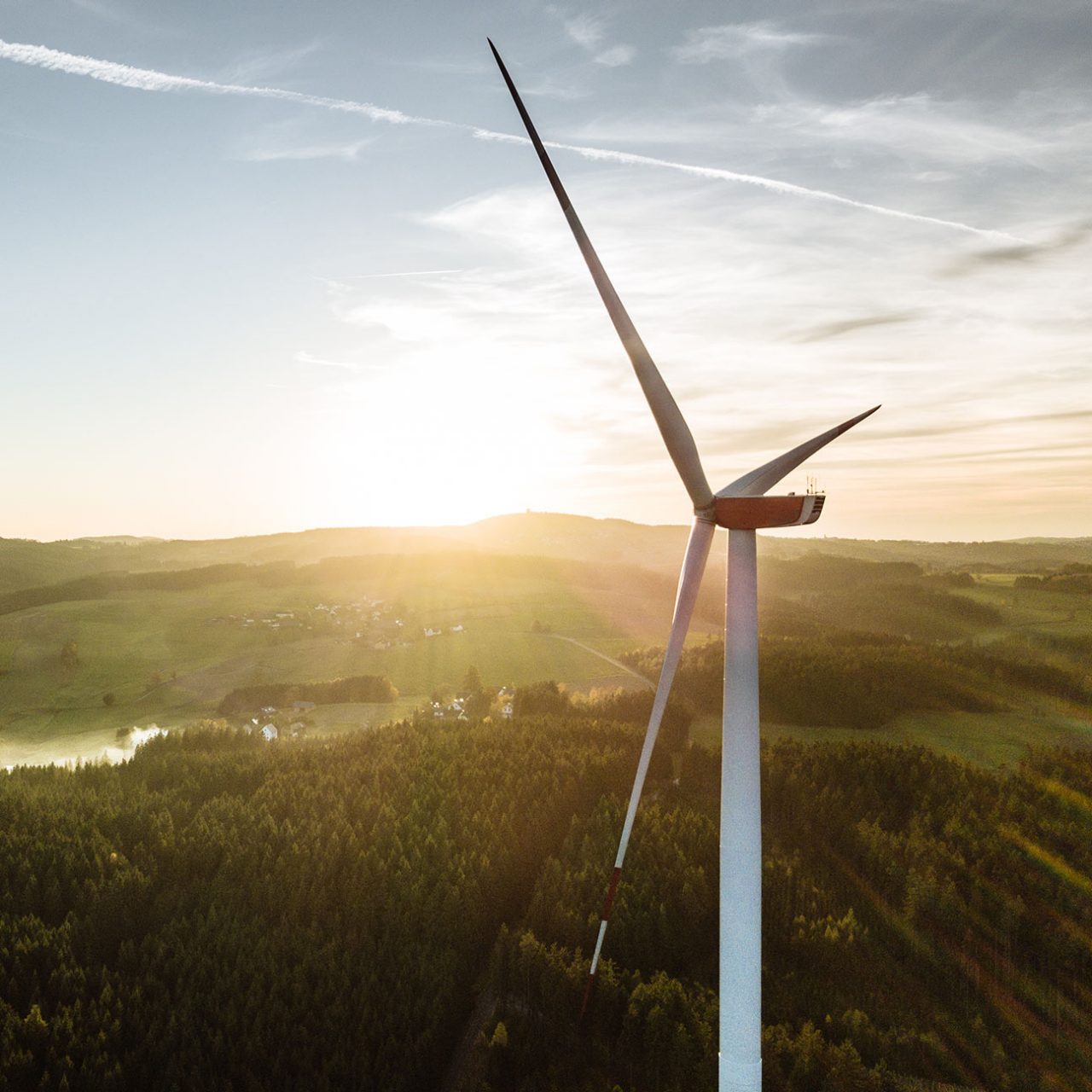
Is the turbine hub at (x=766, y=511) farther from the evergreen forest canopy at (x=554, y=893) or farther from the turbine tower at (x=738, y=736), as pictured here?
the evergreen forest canopy at (x=554, y=893)

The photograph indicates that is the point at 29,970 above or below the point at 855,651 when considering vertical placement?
below

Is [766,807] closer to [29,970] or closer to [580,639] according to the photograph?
[29,970]

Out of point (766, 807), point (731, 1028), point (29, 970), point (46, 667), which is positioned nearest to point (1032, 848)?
point (766, 807)


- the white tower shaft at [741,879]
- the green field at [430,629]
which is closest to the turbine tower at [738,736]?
the white tower shaft at [741,879]

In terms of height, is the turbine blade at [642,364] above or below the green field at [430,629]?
above

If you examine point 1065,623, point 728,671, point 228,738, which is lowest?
point 228,738

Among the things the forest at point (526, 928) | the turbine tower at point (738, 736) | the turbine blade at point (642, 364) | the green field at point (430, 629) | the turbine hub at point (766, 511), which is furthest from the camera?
the green field at point (430, 629)
